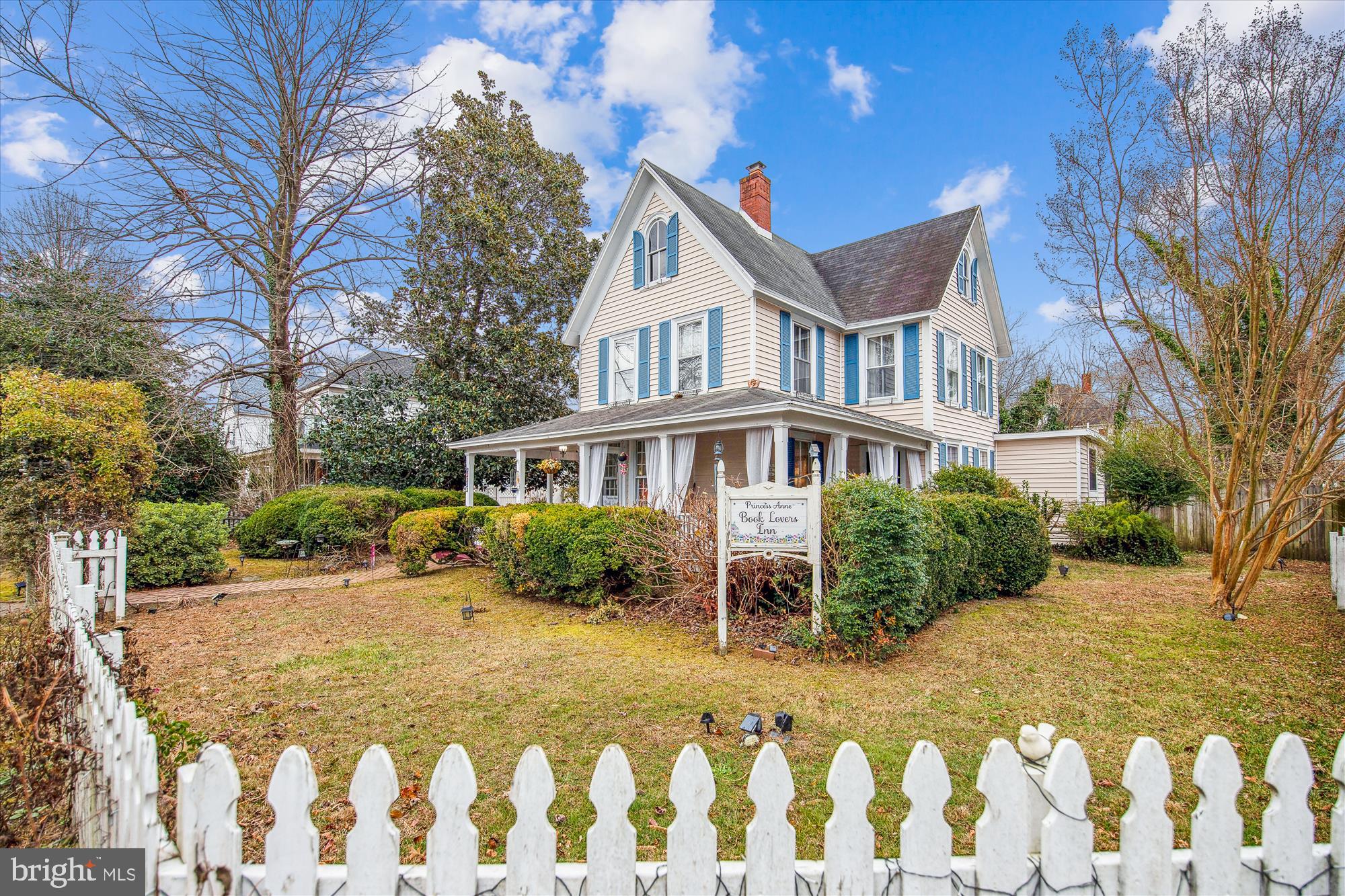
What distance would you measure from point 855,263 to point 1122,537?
31.6ft

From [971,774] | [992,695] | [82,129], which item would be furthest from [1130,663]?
[82,129]

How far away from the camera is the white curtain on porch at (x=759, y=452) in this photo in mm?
11031

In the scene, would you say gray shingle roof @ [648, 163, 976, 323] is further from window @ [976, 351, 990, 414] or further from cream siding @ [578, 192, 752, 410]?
window @ [976, 351, 990, 414]

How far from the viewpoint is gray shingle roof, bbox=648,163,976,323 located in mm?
14328

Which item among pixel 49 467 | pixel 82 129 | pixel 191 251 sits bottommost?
pixel 49 467

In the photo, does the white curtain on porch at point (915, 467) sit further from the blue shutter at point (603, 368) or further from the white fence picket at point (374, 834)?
the white fence picket at point (374, 834)

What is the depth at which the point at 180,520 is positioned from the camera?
424 inches

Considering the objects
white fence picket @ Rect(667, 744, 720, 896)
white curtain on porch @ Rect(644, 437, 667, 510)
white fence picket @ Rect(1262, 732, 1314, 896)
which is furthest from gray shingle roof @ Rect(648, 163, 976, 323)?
white fence picket @ Rect(667, 744, 720, 896)

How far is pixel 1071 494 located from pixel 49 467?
21.0 meters

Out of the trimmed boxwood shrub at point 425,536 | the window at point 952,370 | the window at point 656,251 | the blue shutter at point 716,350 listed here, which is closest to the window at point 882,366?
the window at point 952,370

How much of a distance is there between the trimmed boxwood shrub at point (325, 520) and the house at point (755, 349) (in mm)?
2893

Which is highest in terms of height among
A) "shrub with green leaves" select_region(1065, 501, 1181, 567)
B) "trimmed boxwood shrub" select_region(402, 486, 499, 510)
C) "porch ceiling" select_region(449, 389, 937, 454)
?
"porch ceiling" select_region(449, 389, 937, 454)

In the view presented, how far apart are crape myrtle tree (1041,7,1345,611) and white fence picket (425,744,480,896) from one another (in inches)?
355

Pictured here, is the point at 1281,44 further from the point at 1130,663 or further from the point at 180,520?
the point at 180,520
